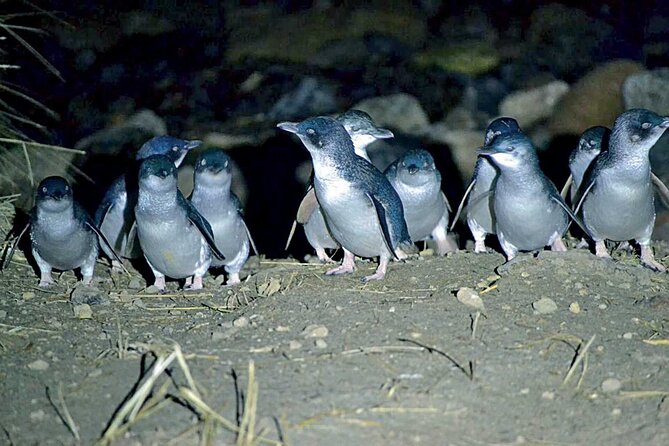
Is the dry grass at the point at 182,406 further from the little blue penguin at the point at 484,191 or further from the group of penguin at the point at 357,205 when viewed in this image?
the little blue penguin at the point at 484,191

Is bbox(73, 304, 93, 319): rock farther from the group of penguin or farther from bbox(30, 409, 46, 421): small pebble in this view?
bbox(30, 409, 46, 421): small pebble

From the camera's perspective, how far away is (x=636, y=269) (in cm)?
616

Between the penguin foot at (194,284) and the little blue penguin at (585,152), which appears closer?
the penguin foot at (194,284)

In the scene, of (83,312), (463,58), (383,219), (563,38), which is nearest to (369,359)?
(383,219)

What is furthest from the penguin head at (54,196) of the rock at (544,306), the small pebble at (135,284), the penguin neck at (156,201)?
the rock at (544,306)

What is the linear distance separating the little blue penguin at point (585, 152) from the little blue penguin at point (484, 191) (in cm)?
64

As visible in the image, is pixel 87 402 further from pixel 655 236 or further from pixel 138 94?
pixel 138 94

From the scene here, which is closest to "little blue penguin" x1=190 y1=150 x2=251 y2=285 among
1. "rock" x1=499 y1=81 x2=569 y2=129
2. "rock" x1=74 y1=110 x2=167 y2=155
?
"rock" x1=74 y1=110 x2=167 y2=155

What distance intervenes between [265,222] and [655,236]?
4.81 metres

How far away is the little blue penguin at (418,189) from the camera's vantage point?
6.98 meters

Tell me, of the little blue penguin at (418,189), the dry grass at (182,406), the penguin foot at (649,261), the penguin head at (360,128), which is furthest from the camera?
the penguin head at (360,128)

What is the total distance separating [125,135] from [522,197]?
8.51 m

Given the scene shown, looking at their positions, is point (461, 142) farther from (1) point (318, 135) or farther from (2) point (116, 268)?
(1) point (318, 135)

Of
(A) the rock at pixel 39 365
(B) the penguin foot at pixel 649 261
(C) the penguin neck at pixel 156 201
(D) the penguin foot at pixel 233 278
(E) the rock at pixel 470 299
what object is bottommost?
(D) the penguin foot at pixel 233 278
